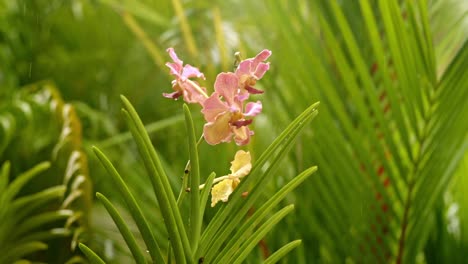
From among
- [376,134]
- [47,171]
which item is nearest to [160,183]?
[376,134]

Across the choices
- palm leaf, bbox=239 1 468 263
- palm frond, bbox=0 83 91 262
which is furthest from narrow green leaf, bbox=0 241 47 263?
palm leaf, bbox=239 1 468 263

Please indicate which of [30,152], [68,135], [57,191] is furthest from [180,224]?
[30,152]

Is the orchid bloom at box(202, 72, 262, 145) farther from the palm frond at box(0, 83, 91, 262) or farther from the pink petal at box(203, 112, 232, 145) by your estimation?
the palm frond at box(0, 83, 91, 262)

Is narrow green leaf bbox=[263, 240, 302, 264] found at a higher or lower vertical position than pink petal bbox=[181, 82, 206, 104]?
lower

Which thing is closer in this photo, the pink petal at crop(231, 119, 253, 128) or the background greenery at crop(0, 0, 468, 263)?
the pink petal at crop(231, 119, 253, 128)

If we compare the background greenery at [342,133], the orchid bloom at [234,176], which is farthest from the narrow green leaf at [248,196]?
the background greenery at [342,133]

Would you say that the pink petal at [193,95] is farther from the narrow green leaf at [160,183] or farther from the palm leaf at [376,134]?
the palm leaf at [376,134]
